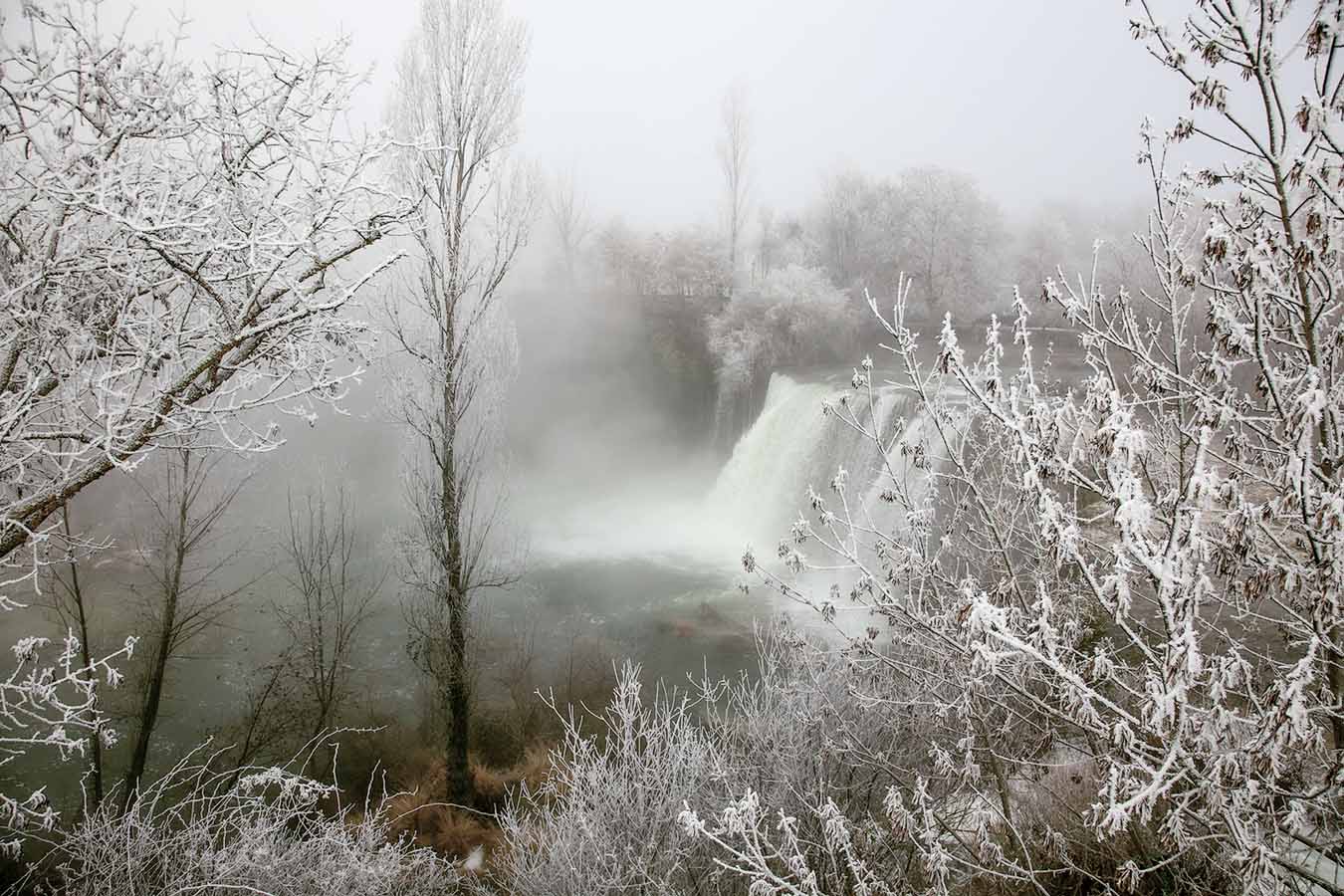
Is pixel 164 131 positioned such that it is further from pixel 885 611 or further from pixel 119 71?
pixel 885 611

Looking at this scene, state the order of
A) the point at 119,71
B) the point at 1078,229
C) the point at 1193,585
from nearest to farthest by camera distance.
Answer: the point at 1193,585, the point at 119,71, the point at 1078,229

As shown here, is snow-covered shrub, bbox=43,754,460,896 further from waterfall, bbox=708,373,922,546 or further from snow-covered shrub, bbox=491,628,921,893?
waterfall, bbox=708,373,922,546

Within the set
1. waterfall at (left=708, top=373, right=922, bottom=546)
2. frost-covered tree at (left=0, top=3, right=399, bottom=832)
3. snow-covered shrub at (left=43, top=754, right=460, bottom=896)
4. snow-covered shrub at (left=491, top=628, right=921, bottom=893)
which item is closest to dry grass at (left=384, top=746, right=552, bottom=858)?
snow-covered shrub at (left=491, top=628, right=921, bottom=893)

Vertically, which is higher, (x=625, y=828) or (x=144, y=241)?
(x=144, y=241)

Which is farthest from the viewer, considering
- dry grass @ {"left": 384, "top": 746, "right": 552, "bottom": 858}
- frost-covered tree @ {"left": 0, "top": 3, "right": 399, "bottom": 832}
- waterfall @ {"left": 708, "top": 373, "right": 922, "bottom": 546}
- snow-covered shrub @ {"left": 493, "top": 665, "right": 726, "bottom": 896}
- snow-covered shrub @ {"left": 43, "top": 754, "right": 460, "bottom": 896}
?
waterfall @ {"left": 708, "top": 373, "right": 922, "bottom": 546}

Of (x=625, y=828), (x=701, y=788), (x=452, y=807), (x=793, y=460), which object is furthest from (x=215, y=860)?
(x=793, y=460)

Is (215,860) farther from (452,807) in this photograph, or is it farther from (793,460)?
(793,460)

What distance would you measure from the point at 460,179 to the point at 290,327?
214 inches

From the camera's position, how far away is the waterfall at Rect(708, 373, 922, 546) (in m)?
14.5

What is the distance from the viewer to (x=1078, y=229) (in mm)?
24547

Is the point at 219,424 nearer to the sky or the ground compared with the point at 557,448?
nearer to the sky

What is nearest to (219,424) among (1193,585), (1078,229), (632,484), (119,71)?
(119,71)

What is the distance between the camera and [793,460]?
17281 mm

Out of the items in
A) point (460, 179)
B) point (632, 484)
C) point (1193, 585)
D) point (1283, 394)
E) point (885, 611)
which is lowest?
point (632, 484)
